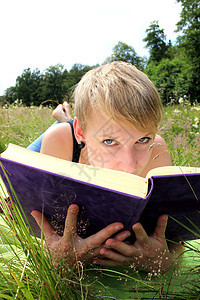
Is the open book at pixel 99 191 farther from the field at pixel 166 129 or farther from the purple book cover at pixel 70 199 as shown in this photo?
the field at pixel 166 129

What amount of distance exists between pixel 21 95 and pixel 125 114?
60991 mm

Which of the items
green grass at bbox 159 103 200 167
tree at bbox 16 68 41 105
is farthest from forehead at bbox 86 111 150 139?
tree at bbox 16 68 41 105

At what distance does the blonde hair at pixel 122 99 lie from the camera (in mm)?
1375

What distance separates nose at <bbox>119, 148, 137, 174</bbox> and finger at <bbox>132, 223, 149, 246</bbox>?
1.09 feet

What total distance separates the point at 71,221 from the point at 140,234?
11.0 inches

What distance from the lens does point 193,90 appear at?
888 inches

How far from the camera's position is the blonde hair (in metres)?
1.38

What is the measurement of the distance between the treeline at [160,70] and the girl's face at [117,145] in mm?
4698

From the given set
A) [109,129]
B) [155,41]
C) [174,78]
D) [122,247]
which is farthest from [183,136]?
[155,41]

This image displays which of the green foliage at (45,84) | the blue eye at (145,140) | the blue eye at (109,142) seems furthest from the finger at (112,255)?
the green foliage at (45,84)

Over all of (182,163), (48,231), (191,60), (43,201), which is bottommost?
(182,163)

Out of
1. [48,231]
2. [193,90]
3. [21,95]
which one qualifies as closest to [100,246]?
[48,231]

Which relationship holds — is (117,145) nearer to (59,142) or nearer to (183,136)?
(59,142)

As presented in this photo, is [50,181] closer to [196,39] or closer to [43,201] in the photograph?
[43,201]
